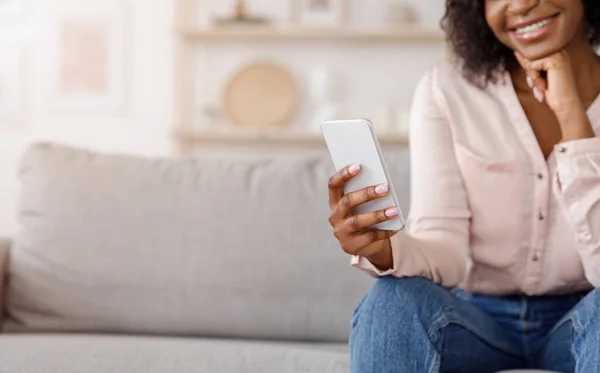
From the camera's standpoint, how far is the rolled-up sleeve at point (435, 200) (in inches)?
48.8

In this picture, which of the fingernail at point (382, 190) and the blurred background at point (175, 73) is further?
the blurred background at point (175, 73)

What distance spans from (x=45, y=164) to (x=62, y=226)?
6.2 inches

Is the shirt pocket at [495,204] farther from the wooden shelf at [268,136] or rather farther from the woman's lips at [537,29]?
the wooden shelf at [268,136]

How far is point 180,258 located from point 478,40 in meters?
0.73

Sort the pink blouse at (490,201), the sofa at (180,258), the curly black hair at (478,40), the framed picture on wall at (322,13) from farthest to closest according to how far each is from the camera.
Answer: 1. the framed picture on wall at (322,13)
2. the sofa at (180,258)
3. the curly black hair at (478,40)
4. the pink blouse at (490,201)

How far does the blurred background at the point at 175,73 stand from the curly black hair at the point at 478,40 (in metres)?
1.60

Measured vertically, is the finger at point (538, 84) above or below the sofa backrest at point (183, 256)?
above

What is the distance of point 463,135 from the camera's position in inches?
55.1

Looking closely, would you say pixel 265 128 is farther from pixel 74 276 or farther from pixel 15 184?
pixel 74 276

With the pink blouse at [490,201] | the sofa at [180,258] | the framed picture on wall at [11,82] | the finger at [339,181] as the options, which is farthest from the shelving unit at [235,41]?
the finger at [339,181]

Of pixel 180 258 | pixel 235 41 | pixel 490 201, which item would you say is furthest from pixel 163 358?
pixel 235 41

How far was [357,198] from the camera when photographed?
3.50 ft

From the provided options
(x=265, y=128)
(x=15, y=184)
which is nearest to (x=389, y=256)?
(x=265, y=128)

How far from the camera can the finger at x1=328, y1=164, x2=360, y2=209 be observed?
106 cm
